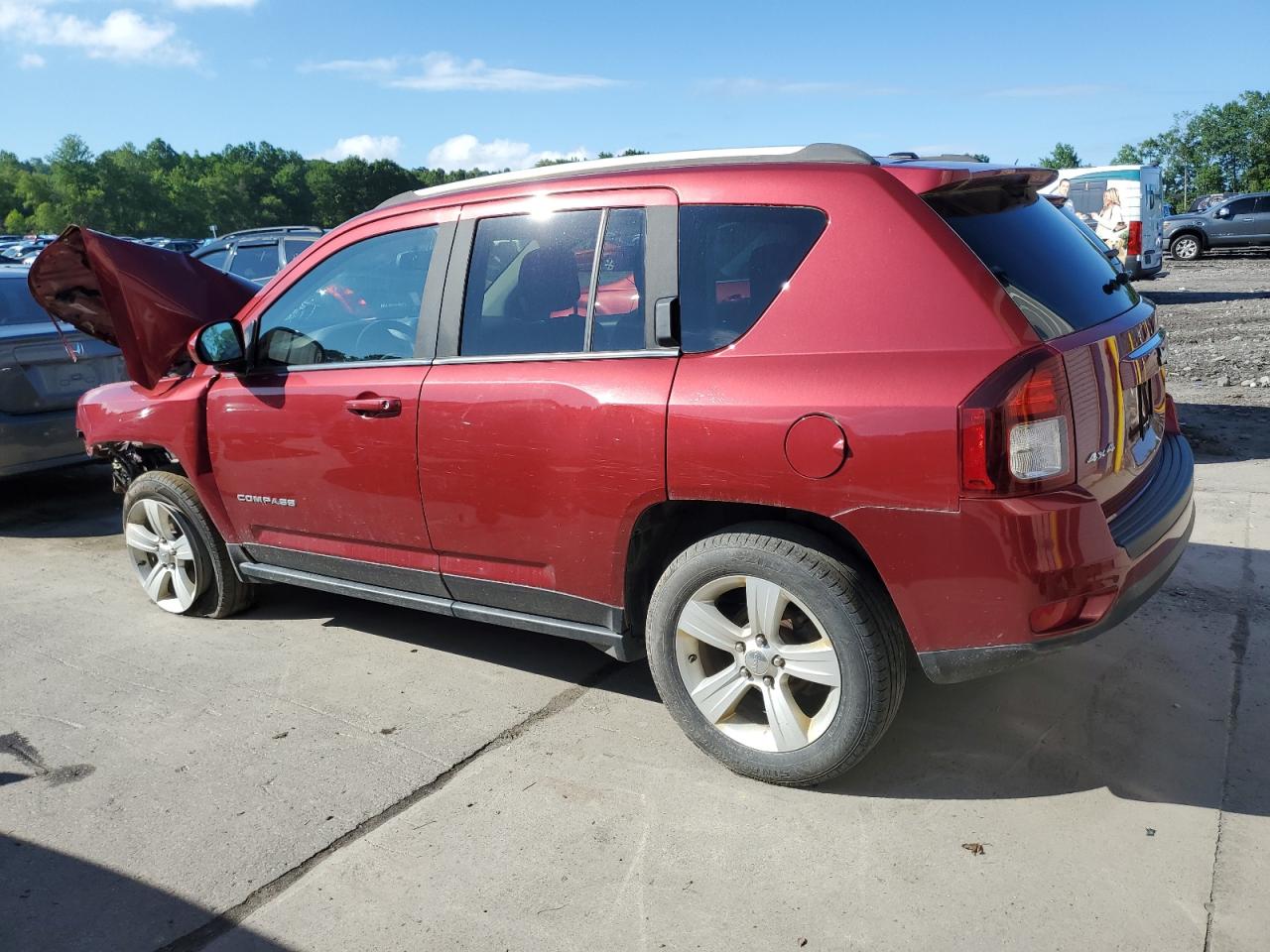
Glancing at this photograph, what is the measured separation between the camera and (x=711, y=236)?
3.12 meters

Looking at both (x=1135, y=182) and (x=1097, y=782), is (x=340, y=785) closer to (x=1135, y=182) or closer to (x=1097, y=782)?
(x=1097, y=782)

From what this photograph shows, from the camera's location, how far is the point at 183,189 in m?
130

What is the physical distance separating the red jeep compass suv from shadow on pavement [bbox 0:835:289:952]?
1.41 meters

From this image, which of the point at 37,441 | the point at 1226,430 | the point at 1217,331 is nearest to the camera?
the point at 37,441

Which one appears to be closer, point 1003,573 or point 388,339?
point 1003,573

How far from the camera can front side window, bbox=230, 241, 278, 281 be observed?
10.7 metres

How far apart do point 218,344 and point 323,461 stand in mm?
731

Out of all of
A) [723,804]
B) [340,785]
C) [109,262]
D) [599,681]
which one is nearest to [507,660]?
[599,681]

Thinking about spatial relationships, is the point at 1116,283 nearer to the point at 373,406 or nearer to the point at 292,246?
the point at 373,406

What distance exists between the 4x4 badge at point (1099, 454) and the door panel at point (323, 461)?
2.24 m

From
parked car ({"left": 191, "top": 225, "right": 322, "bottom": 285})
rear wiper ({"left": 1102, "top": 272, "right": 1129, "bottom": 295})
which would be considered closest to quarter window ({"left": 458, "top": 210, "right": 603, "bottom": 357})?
rear wiper ({"left": 1102, "top": 272, "right": 1129, "bottom": 295})

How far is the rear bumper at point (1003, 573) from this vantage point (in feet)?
8.56

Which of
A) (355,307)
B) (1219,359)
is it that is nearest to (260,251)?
(355,307)

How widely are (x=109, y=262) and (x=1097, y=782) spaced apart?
4620mm
